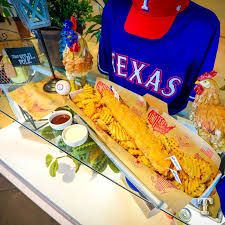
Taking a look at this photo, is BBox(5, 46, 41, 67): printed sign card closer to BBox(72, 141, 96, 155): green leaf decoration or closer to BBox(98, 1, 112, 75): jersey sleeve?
BBox(98, 1, 112, 75): jersey sleeve

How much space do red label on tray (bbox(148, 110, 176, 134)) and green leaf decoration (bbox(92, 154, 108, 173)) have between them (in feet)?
1.34

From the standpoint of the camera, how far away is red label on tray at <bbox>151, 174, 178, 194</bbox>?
917 mm

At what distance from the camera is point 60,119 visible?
52.4 inches

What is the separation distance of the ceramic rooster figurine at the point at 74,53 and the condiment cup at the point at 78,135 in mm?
451

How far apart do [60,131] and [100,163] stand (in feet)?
1.30

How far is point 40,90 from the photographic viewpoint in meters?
1.64

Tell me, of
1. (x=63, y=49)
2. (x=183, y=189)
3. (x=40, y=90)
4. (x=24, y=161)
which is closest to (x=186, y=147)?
(x=183, y=189)

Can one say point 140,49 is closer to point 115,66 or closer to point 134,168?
point 115,66

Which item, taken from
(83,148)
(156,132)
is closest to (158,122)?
(156,132)

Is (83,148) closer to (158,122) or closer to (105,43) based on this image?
(158,122)

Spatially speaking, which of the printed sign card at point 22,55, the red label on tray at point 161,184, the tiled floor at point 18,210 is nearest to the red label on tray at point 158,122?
the red label on tray at point 161,184

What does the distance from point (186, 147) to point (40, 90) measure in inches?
53.3

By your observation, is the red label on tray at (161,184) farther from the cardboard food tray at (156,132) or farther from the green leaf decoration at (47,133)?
the green leaf decoration at (47,133)

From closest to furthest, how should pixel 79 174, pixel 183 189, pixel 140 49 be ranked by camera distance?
pixel 183 189 < pixel 140 49 < pixel 79 174
